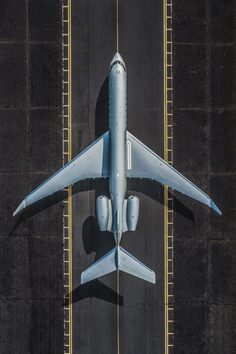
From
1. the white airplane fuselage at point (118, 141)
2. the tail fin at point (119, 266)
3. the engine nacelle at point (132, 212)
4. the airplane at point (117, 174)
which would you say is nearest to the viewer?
the tail fin at point (119, 266)

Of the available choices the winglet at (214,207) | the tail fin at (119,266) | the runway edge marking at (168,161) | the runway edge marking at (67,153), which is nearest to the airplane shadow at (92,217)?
the runway edge marking at (67,153)

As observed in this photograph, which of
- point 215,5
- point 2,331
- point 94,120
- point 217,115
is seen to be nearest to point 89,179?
point 94,120

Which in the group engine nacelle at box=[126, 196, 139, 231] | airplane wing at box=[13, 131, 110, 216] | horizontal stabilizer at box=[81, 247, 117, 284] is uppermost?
airplane wing at box=[13, 131, 110, 216]

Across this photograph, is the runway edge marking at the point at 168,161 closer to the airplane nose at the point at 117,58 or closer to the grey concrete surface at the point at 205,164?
the grey concrete surface at the point at 205,164

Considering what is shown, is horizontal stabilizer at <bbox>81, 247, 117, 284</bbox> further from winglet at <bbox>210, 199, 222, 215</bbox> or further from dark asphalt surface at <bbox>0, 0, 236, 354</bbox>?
winglet at <bbox>210, 199, 222, 215</bbox>

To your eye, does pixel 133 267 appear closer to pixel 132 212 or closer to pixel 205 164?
pixel 132 212

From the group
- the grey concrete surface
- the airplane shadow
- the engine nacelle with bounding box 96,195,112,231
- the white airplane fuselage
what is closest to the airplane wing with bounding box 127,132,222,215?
the white airplane fuselage

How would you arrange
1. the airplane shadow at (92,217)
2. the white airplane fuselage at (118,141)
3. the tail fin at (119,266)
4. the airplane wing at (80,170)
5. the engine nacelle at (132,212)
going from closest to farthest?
the tail fin at (119,266) < the white airplane fuselage at (118,141) < the engine nacelle at (132,212) < the airplane wing at (80,170) < the airplane shadow at (92,217)
